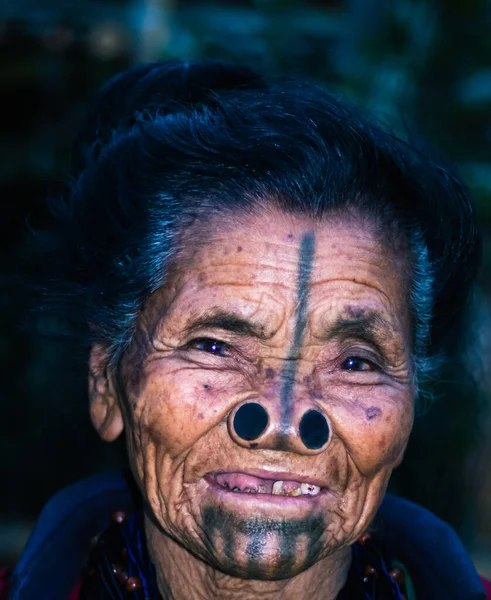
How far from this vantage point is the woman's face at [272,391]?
78.6 inches

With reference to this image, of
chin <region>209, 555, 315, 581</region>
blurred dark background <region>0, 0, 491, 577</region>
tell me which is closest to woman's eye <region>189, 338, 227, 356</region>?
chin <region>209, 555, 315, 581</region>

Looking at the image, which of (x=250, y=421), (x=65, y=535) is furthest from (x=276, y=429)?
(x=65, y=535)

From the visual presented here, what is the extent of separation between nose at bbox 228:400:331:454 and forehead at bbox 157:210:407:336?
0.70ft

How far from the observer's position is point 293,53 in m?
4.52

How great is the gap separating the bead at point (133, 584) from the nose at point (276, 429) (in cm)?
63

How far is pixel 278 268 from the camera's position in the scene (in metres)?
2.06

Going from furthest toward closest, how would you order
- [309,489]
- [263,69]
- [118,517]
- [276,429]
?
[263,69], [118,517], [309,489], [276,429]

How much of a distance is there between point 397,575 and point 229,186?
3.95 feet

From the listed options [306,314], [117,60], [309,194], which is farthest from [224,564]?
[117,60]

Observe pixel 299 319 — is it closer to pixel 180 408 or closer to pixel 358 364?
pixel 358 364

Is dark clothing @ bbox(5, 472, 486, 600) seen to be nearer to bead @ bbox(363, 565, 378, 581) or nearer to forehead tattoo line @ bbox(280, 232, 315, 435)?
bead @ bbox(363, 565, 378, 581)

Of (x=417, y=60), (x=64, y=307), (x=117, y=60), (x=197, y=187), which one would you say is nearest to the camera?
(x=197, y=187)

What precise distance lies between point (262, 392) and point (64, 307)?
728 millimetres

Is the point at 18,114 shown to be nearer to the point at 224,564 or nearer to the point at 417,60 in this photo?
the point at 417,60
